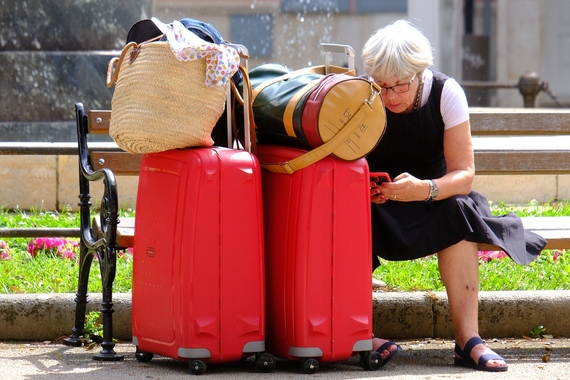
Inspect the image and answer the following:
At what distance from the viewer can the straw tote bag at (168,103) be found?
3.66 meters

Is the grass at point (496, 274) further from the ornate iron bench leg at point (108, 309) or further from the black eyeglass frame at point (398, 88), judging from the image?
the ornate iron bench leg at point (108, 309)

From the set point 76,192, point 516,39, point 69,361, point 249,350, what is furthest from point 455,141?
point 516,39

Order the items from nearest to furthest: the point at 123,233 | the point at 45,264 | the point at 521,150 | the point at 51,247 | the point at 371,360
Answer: the point at 371,360 < the point at 123,233 < the point at 521,150 < the point at 45,264 < the point at 51,247

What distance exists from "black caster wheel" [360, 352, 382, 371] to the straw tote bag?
0.89 meters

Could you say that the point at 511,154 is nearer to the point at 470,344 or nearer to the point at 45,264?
the point at 470,344

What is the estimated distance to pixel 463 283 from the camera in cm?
404

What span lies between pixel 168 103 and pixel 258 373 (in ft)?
3.05

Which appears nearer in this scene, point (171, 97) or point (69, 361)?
point (171, 97)

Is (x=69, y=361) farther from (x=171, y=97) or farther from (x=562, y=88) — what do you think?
(x=562, y=88)

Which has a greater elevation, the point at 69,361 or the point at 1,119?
the point at 1,119

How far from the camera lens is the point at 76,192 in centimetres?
665

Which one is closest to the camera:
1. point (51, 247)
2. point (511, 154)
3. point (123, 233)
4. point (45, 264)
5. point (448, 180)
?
point (448, 180)

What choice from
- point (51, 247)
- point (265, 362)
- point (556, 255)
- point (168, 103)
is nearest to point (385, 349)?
point (265, 362)

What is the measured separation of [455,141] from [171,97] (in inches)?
41.7
